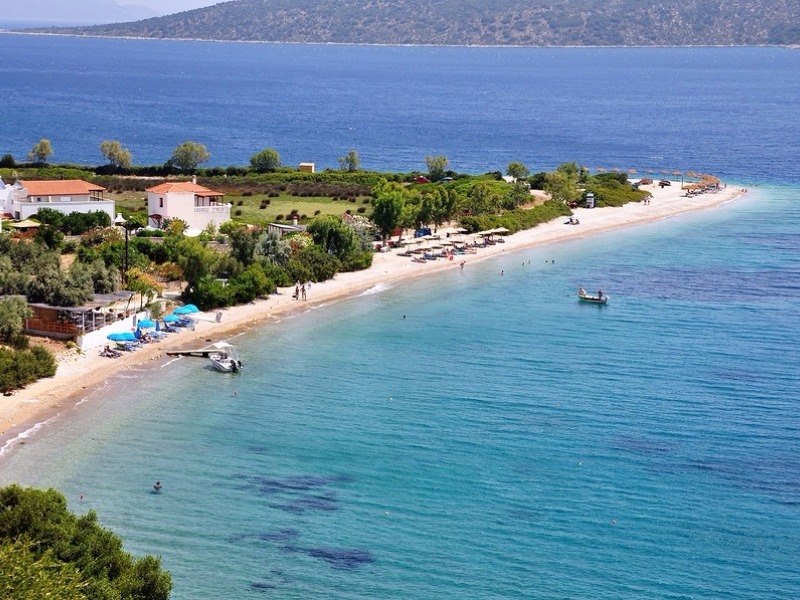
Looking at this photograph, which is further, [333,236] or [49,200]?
[49,200]

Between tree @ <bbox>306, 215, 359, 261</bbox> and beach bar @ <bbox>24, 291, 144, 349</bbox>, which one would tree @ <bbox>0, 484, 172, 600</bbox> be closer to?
beach bar @ <bbox>24, 291, 144, 349</bbox>

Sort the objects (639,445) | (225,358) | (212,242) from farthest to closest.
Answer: (212,242) < (225,358) < (639,445)

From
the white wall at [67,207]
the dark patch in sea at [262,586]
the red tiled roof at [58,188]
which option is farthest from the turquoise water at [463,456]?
the red tiled roof at [58,188]

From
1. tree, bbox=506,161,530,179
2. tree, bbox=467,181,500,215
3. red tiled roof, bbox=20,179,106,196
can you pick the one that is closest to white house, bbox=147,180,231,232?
red tiled roof, bbox=20,179,106,196

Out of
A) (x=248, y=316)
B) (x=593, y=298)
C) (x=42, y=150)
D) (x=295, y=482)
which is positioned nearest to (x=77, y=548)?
(x=295, y=482)

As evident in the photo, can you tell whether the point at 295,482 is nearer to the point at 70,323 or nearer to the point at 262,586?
the point at 262,586

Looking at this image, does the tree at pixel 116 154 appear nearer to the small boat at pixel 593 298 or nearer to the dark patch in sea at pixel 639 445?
the small boat at pixel 593 298

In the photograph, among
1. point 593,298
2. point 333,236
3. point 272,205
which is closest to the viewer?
point 593,298
